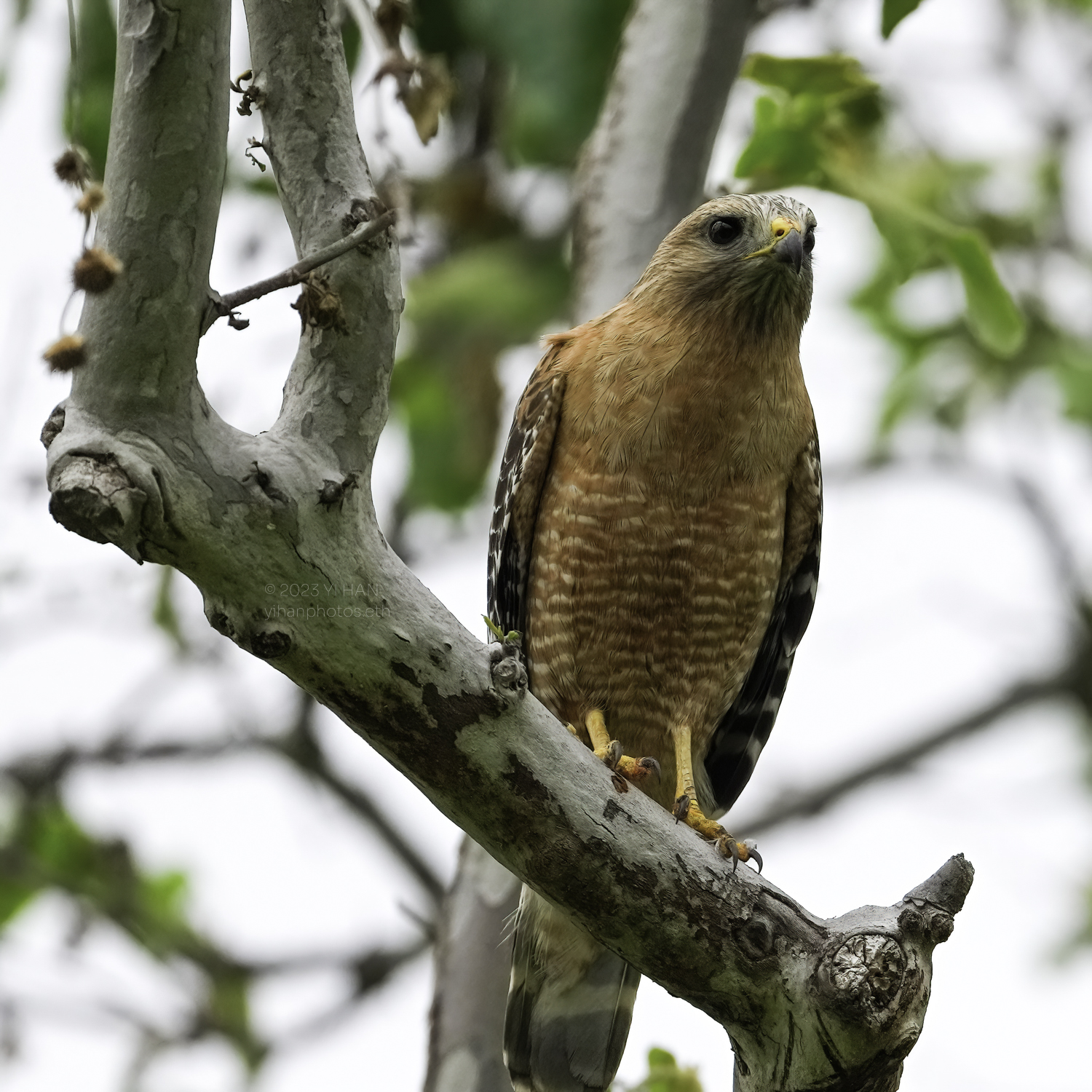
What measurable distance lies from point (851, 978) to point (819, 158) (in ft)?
11.3

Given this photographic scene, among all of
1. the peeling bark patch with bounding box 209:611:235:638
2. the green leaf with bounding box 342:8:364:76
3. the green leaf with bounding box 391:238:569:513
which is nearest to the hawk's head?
the green leaf with bounding box 391:238:569:513

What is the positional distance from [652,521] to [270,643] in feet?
6.89

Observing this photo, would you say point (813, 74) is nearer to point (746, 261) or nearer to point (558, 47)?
point (746, 261)

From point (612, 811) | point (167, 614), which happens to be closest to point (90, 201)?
point (612, 811)

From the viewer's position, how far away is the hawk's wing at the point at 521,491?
202 inches

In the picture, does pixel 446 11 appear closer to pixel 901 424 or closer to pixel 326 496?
pixel 326 496

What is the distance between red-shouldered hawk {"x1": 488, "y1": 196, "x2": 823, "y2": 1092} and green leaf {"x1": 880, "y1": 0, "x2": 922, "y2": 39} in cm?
84

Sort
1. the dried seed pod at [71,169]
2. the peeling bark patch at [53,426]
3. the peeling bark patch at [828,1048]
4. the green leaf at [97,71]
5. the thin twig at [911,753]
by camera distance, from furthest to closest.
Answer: the thin twig at [911,753] < the green leaf at [97,71] < the peeling bark patch at [828,1048] < the peeling bark patch at [53,426] < the dried seed pod at [71,169]

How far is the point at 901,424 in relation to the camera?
838 centimetres

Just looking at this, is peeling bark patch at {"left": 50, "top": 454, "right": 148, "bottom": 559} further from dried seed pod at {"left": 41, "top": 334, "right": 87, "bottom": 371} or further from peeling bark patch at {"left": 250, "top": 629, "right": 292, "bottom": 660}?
peeling bark patch at {"left": 250, "top": 629, "right": 292, "bottom": 660}

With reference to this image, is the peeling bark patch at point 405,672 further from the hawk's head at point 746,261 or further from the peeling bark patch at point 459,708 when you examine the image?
the hawk's head at point 746,261

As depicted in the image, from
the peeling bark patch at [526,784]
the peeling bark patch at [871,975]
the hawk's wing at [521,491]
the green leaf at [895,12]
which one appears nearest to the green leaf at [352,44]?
the hawk's wing at [521,491]

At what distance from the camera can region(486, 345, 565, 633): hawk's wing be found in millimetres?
5133

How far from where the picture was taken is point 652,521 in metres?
4.86
